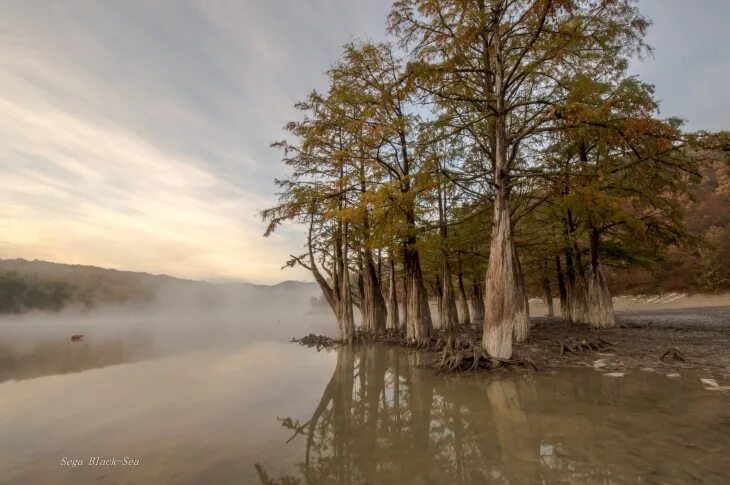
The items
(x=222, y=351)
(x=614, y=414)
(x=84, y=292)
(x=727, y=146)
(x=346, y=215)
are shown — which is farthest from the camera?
(x=84, y=292)

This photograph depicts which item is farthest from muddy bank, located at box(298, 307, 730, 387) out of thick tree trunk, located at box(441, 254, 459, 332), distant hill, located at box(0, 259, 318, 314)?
distant hill, located at box(0, 259, 318, 314)

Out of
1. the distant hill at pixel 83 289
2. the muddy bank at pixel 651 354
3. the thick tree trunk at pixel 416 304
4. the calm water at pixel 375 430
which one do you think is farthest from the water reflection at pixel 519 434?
the distant hill at pixel 83 289

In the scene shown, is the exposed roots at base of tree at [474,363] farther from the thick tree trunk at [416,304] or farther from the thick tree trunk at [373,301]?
the thick tree trunk at [373,301]

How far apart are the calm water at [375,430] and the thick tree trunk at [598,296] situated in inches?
489

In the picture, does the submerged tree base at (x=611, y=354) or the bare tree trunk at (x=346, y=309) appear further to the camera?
the bare tree trunk at (x=346, y=309)

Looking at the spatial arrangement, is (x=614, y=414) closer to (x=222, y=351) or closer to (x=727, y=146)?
(x=727, y=146)

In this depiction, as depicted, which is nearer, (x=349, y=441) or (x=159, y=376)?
(x=349, y=441)

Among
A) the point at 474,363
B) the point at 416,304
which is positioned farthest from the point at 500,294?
the point at 416,304

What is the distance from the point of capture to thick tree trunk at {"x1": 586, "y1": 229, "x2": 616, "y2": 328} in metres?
20.0

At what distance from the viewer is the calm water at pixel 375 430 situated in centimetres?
439

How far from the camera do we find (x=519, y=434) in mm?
5438

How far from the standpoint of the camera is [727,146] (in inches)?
387

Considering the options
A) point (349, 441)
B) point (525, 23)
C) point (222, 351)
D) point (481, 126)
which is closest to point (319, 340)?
point (222, 351)

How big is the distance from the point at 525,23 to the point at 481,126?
473cm
